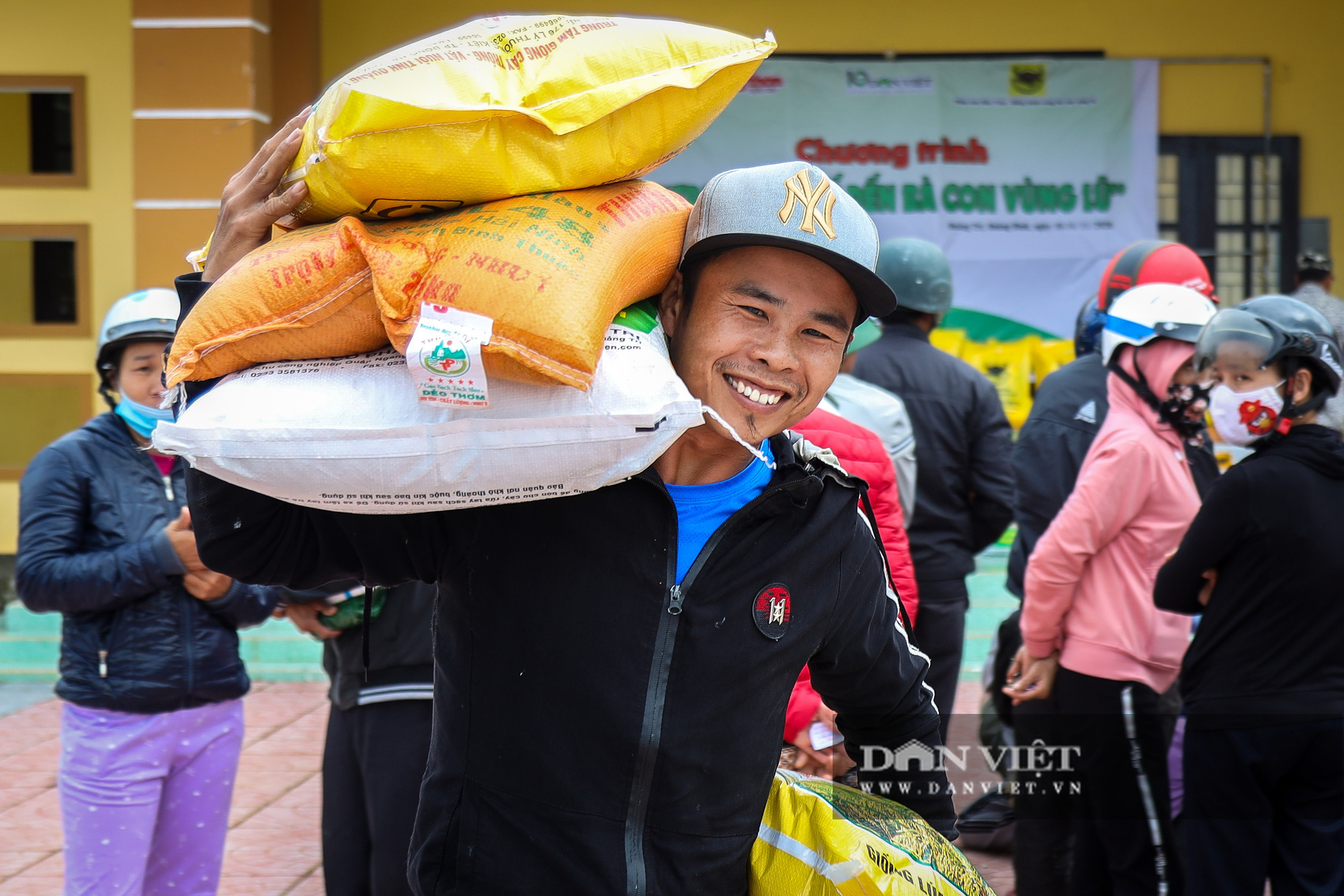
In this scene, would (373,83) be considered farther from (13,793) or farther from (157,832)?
(13,793)

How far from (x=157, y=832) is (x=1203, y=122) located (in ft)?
28.7

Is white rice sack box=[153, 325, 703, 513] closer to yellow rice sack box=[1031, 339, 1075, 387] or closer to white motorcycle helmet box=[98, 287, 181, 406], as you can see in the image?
white motorcycle helmet box=[98, 287, 181, 406]

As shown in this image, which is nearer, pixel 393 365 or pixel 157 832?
pixel 393 365

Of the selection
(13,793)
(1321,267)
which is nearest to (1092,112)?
(1321,267)

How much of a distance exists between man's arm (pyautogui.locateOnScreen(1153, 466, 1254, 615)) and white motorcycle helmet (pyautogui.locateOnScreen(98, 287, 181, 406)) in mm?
2711

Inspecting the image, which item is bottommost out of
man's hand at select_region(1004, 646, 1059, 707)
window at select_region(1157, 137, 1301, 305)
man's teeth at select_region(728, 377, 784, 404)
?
man's hand at select_region(1004, 646, 1059, 707)

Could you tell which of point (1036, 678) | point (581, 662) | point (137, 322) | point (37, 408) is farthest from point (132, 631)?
point (37, 408)

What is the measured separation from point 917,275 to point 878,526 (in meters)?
1.89

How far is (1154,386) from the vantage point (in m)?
3.69

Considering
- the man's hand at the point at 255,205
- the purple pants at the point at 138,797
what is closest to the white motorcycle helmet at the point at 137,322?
the purple pants at the point at 138,797

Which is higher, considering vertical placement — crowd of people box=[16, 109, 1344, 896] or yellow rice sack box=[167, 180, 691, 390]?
yellow rice sack box=[167, 180, 691, 390]

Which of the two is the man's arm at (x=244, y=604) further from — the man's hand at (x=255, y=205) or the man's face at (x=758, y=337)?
the man's face at (x=758, y=337)

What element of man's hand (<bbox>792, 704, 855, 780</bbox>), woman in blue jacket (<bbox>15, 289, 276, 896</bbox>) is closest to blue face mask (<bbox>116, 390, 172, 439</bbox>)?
woman in blue jacket (<bbox>15, 289, 276, 896</bbox>)

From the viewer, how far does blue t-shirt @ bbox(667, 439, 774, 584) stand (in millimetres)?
1900
